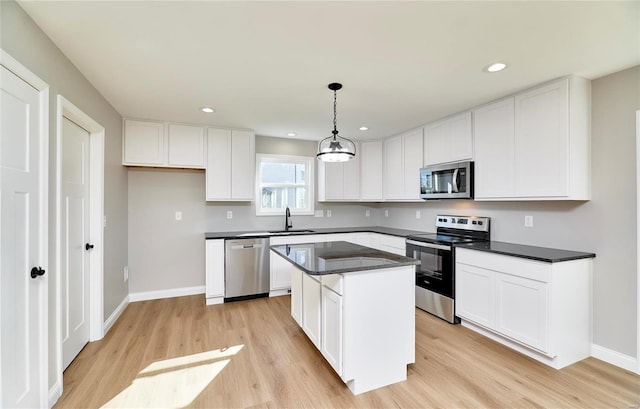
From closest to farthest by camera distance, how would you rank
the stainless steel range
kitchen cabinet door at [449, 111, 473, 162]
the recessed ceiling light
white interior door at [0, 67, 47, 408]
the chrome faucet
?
white interior door at [0, 67, 47, 408] < the recessed ceiling light < the stainless steel range < kitchen cabinet door at [449, 111, 473, 162] < the chrome faucet

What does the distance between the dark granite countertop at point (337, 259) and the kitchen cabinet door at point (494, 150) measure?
148 centimetres

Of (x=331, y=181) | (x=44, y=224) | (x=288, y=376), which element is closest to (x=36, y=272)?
(x=44, y=224)

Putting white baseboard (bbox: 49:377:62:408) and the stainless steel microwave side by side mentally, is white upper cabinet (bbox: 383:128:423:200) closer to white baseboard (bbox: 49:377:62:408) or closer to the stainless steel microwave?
the stainless steel microwave

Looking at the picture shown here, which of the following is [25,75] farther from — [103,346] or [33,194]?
[103,346]

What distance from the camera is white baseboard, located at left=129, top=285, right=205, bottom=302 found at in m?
3.89

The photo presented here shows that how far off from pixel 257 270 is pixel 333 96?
249 centimetres

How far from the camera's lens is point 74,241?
243 cm

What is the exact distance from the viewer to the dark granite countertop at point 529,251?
234cm

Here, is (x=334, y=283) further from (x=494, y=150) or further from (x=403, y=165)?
(x=403, y=165)

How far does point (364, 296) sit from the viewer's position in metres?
2.04

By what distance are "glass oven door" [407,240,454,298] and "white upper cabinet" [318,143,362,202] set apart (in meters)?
1.47

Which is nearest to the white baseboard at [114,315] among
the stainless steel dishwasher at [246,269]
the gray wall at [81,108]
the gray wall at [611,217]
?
the gray wall at [81,108]

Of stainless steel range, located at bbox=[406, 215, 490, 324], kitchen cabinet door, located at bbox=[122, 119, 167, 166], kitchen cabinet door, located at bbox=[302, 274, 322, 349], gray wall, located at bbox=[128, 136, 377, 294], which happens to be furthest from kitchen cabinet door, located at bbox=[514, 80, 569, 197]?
kitchen cabinet door, located at bbox=[122, 119, 167, 166]

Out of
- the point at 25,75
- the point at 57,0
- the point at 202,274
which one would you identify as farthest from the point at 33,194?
A: the point at 202,274
